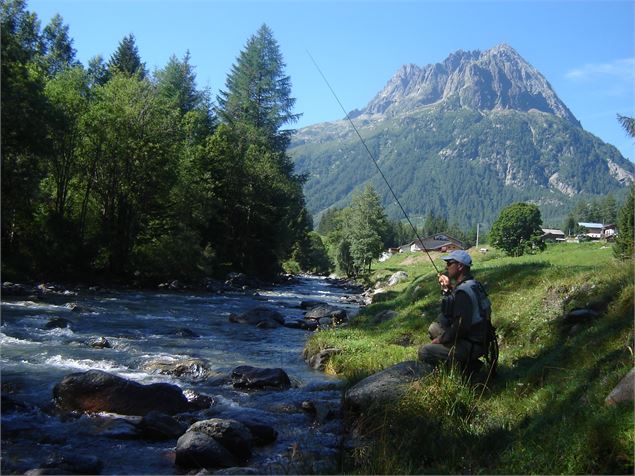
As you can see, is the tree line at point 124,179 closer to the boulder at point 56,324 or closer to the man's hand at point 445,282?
the boulder at point 56,324

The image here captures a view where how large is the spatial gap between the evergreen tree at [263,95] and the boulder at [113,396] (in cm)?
4957

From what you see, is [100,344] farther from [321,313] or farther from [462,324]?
[321,313]

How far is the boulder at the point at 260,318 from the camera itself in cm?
2206

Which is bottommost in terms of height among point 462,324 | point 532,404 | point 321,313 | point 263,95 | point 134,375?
point 321,313

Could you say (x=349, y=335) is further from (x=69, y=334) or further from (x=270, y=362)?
(x=69, y=334)

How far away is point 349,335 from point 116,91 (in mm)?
28680

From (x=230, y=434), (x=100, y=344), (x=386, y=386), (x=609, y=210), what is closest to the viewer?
(x=230, y=434)

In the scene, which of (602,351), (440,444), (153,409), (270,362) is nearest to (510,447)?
(440,444)

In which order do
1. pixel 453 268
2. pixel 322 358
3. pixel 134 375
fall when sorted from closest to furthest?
pixel 453 268 → pixel 134 375 → pixel 322 358

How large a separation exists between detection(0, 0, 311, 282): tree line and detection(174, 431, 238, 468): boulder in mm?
23226

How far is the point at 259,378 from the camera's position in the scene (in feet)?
38.3

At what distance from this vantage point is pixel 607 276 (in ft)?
36.8

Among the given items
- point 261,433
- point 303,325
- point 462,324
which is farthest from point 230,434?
point 303,325

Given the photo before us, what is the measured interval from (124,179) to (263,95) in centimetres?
2437
